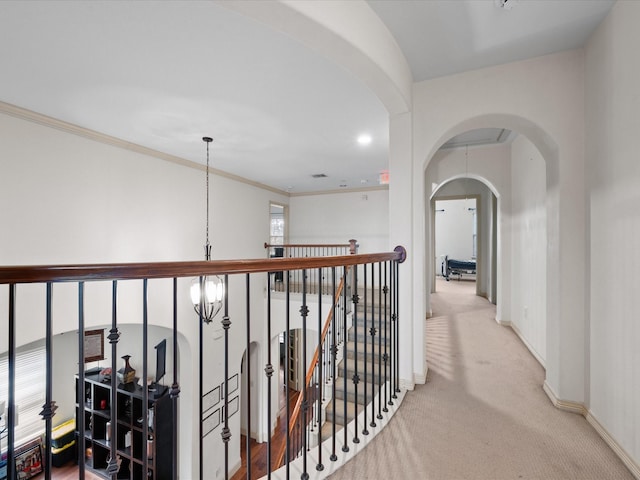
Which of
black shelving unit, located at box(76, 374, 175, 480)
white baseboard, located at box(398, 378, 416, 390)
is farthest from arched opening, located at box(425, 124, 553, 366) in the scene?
black shelving unit, located at box(76, 374, 175, 480)

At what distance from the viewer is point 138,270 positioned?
95 cm

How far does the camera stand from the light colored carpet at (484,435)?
1.55m

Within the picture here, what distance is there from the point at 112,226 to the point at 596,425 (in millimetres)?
4957

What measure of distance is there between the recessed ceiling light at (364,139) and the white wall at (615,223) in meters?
2.18

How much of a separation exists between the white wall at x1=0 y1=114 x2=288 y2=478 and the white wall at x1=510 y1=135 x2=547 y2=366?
4.58 m

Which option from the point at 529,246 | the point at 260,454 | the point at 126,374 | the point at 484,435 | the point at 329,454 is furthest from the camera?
the point at 260,454

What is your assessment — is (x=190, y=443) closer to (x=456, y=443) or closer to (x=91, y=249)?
(x=91, y=249)

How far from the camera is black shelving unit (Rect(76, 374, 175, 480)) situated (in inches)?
172

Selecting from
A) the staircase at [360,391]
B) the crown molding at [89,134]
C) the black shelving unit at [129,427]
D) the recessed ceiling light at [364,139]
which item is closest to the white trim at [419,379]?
the staircase at [360,391]

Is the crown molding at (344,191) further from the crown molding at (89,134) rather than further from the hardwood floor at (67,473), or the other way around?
the hardwood floor at (67,473)

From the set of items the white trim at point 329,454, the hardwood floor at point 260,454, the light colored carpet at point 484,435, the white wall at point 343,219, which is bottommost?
the hardwood floor at point 260,454

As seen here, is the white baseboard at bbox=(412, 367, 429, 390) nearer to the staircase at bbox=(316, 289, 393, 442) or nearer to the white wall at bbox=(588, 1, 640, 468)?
the staircase at bbox=(316, 289, 393, 442)

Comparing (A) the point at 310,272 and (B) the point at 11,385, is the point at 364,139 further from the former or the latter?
(A) the point at 310,272

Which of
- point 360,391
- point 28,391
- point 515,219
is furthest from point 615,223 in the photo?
point 28,391
